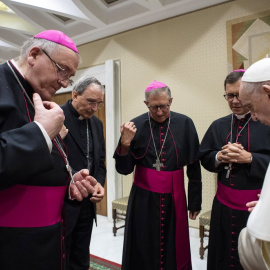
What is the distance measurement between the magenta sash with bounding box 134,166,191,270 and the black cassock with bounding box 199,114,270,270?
0.25 meters

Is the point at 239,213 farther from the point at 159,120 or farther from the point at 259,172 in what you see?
the point at 159,120

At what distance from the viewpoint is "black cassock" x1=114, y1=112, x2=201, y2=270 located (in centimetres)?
243

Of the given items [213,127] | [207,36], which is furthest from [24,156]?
[207,36]

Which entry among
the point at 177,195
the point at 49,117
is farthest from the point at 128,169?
the point at 49,117

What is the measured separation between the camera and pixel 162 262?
2410 mm

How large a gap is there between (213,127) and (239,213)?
0.78 m

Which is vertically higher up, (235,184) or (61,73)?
(61,73)

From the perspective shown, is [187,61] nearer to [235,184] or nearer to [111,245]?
[235,184]

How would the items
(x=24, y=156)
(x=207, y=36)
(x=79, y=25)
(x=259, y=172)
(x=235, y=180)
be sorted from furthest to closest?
(x=79, y=25) < (x=207, y=36) < (x=235, y=180) < (x=259, y=172) < (x=24, y=156)

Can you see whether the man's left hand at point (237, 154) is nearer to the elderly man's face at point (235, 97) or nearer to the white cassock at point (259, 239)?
the elderly man's face at point (235, 97)

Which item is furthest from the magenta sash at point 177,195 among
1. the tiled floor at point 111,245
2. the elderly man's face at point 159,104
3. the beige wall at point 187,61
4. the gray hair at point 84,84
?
the beige wall at point 187,61

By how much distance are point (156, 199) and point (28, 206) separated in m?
1.43

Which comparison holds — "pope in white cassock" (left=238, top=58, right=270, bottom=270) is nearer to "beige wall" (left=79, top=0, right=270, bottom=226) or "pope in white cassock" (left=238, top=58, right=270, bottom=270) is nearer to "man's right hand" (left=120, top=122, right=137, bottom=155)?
"man's right hand" (left=120, top=122, right=137, bottom=155)

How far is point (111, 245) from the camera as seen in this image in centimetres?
409
